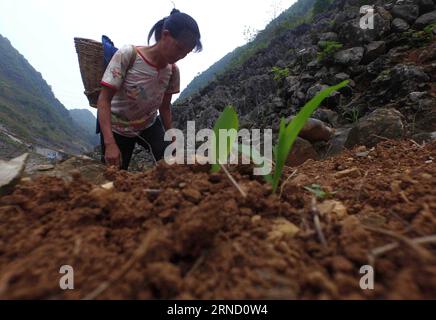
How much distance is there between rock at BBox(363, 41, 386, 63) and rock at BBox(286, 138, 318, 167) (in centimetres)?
266

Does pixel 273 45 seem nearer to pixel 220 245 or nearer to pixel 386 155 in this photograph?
pixel 386 155

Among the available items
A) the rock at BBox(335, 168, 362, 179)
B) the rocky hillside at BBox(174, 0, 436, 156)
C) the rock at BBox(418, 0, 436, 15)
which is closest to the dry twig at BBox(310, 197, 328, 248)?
the rock at BBox(335, 168, 362, 179)

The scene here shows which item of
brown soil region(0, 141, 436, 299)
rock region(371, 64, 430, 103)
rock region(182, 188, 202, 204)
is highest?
rock region(371, 64, 430, 103)

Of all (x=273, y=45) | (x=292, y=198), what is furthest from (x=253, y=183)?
(x=273, y=45)

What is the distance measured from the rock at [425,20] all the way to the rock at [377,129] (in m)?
2.74

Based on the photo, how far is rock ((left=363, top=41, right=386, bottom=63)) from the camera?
4523 millimetres

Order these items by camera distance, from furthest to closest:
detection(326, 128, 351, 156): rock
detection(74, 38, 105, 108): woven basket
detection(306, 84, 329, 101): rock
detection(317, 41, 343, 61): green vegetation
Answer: detection(317, 41, 343, 61): green vegetation, detection(306, 84, 329, 101): rock, detection(326, 128, 351, 156): rock, detection(74, 38, 105, 108): woven basket

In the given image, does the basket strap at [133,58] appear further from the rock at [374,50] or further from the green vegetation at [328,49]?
the green vegetation at [328,49]

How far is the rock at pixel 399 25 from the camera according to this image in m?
4.51

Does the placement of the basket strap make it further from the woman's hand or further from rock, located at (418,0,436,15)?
rock, located at (418,0,436,15)

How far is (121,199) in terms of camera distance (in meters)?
0.73

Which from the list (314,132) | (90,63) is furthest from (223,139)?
(314,132)

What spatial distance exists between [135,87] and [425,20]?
4.46 metres
